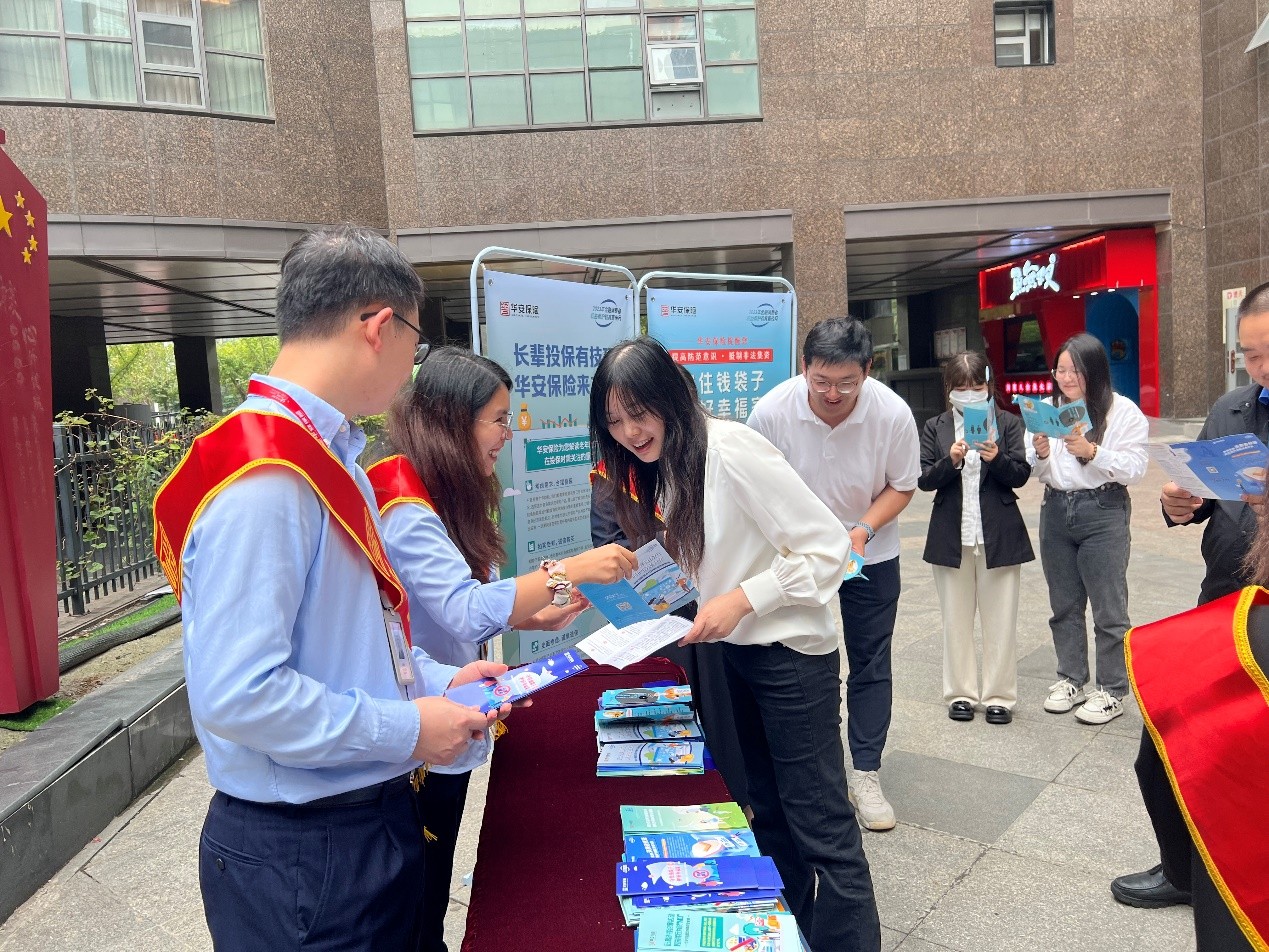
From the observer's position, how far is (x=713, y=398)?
5.39m

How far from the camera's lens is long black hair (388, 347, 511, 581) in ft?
7.20

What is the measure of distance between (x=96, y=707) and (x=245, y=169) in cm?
936

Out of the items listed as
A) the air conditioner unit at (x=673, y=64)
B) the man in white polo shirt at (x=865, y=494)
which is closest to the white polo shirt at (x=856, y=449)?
the man in white polo shirt at (x=865, y=494)

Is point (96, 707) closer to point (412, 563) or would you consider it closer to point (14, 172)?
point (14, 172)

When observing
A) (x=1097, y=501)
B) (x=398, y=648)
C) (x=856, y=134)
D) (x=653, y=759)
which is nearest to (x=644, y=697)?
(x=653, y=759)

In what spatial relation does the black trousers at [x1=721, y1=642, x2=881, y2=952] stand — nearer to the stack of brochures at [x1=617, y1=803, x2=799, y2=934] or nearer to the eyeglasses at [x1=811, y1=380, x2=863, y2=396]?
the stack of brochures at [x1=617, y1=803, x2=799, y2=934]

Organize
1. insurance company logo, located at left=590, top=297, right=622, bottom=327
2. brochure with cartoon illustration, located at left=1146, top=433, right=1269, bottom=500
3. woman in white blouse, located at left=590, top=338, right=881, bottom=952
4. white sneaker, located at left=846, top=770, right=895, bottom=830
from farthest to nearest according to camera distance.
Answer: insurance company logo, located at left=590, top=297, right=622, bottom=327 → white sneaker, located at left=846, top=770, right=895, bottom=830 → brochure with cartoon illustration, located at left=1146, top=433, right=1269, bottom=500 → woman in white blouse, located at left=590, top=338, right=881, bottom=952

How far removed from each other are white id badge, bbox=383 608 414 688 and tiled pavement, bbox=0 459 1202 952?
160 centimetres

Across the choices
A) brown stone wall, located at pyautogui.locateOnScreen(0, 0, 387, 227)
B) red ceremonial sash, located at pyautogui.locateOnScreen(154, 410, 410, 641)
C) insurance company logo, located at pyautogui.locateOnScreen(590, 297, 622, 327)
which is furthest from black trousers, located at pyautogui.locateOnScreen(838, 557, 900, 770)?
brown stone wall, located at pyautogui.locateOnScreen(0, 0, 387, 227)

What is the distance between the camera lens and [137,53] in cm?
1095

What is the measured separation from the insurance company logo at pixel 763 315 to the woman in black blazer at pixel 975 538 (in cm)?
168

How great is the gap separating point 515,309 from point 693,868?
2.90 meters

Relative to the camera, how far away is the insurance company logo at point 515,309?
3.89 metres

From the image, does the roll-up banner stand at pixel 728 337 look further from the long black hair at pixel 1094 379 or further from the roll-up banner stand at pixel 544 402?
the long black hair at pixel 1094 379
